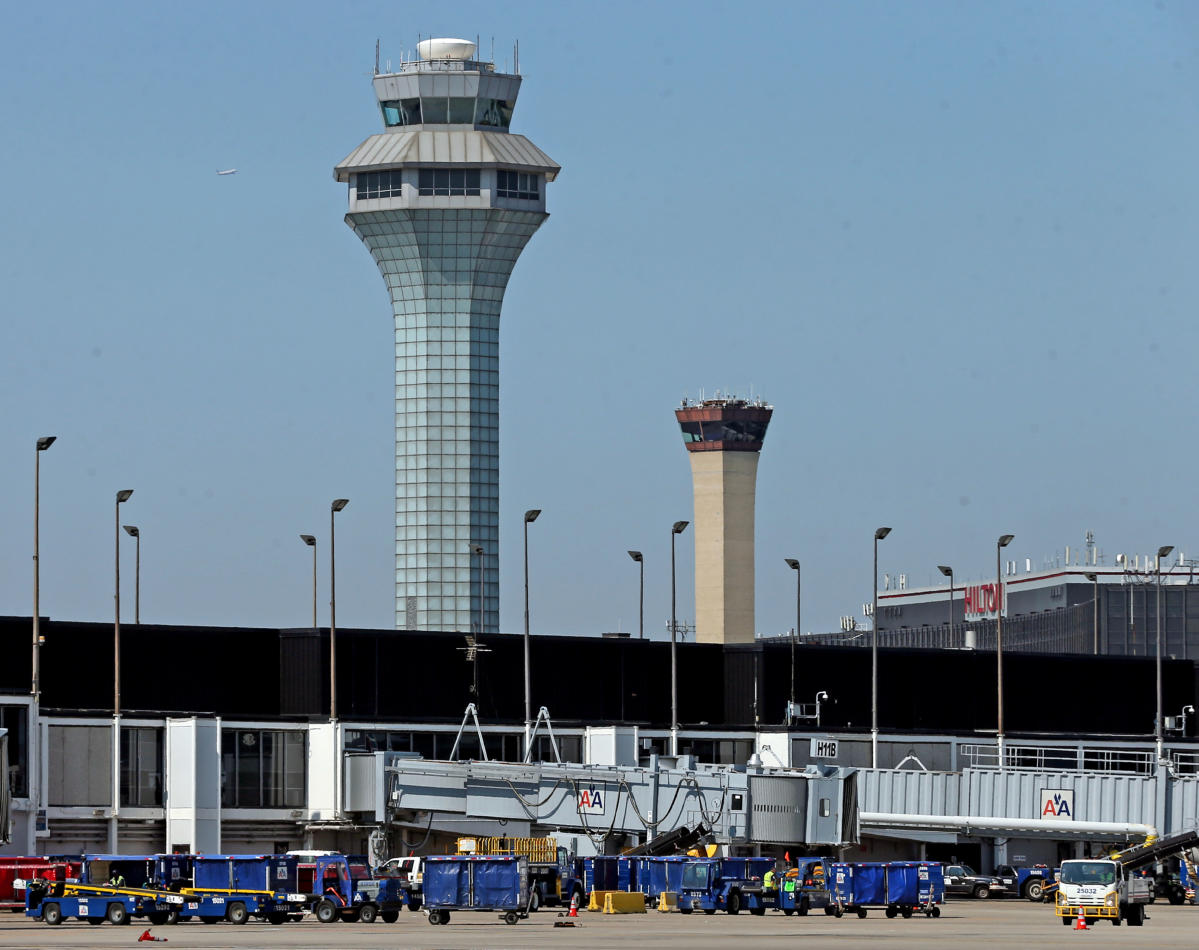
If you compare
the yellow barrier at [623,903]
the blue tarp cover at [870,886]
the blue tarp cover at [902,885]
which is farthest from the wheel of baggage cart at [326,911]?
the blue tarp cover at [902,885]

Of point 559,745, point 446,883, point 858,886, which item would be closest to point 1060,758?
point 559,745

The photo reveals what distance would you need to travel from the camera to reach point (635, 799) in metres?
96.1

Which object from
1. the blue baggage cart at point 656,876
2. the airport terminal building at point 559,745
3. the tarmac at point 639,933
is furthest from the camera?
the airport terminal building at point 559,745

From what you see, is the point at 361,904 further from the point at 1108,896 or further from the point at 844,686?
the point at 844,686

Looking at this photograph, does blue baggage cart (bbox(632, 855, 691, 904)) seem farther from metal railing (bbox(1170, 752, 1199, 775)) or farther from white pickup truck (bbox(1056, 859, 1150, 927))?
metal railing (bbox(1170, 752, 1199, 775))

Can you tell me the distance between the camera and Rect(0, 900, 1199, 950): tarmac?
60750mm

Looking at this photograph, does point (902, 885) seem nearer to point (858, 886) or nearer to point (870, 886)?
point (870, 886)

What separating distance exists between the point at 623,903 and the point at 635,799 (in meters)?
10.6

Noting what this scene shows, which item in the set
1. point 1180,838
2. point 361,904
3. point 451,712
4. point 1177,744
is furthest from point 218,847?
point 1177,744

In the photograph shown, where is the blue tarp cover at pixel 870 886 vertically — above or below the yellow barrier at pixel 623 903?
above

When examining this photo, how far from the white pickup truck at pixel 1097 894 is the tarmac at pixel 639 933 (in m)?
0.83

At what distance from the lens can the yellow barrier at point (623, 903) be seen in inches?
3364

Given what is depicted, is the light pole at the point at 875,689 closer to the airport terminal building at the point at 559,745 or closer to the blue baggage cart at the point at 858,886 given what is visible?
the airport terminal building at the point at 559,745

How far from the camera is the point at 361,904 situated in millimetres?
79500
